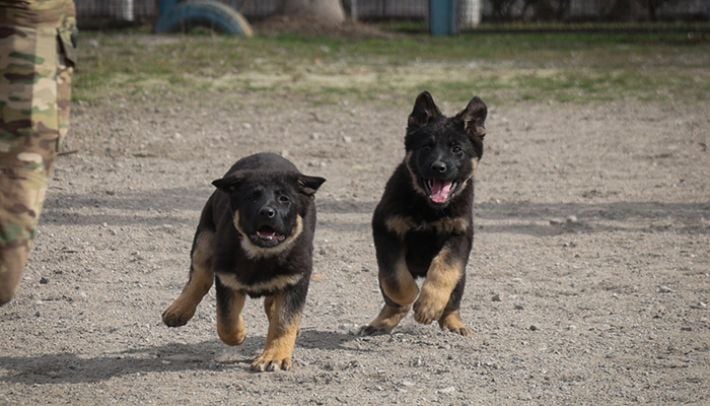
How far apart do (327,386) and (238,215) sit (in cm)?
85

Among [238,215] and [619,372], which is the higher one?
[238,215]

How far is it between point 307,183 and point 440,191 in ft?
2.82

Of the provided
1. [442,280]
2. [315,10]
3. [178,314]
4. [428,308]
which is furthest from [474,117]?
[315,10]

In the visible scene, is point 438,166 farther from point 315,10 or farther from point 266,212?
point 315,10

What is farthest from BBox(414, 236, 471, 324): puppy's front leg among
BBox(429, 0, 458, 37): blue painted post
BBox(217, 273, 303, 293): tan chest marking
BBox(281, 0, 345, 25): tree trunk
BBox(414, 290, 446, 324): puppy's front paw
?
BBox(281, 0, 345, 25): tree trunk

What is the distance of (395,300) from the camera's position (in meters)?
6.90

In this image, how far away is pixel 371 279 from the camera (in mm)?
8305

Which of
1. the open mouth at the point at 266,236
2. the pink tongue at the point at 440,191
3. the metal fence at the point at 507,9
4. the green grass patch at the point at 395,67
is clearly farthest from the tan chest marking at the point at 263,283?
the metal fence at the point at 507,9

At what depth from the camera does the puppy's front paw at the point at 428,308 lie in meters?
6.63

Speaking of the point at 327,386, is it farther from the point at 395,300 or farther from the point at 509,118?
the point at 509,118

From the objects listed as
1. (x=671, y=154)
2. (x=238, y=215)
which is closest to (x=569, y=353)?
(x=238, y=215)

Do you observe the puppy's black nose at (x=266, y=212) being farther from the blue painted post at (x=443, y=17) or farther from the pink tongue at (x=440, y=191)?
the blue painted post at (x=443, y=17)

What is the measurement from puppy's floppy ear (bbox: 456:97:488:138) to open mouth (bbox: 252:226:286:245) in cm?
150

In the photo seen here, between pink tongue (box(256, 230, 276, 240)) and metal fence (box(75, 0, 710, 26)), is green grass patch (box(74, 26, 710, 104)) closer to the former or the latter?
metal fence (box(75, 0, 710, 26))
